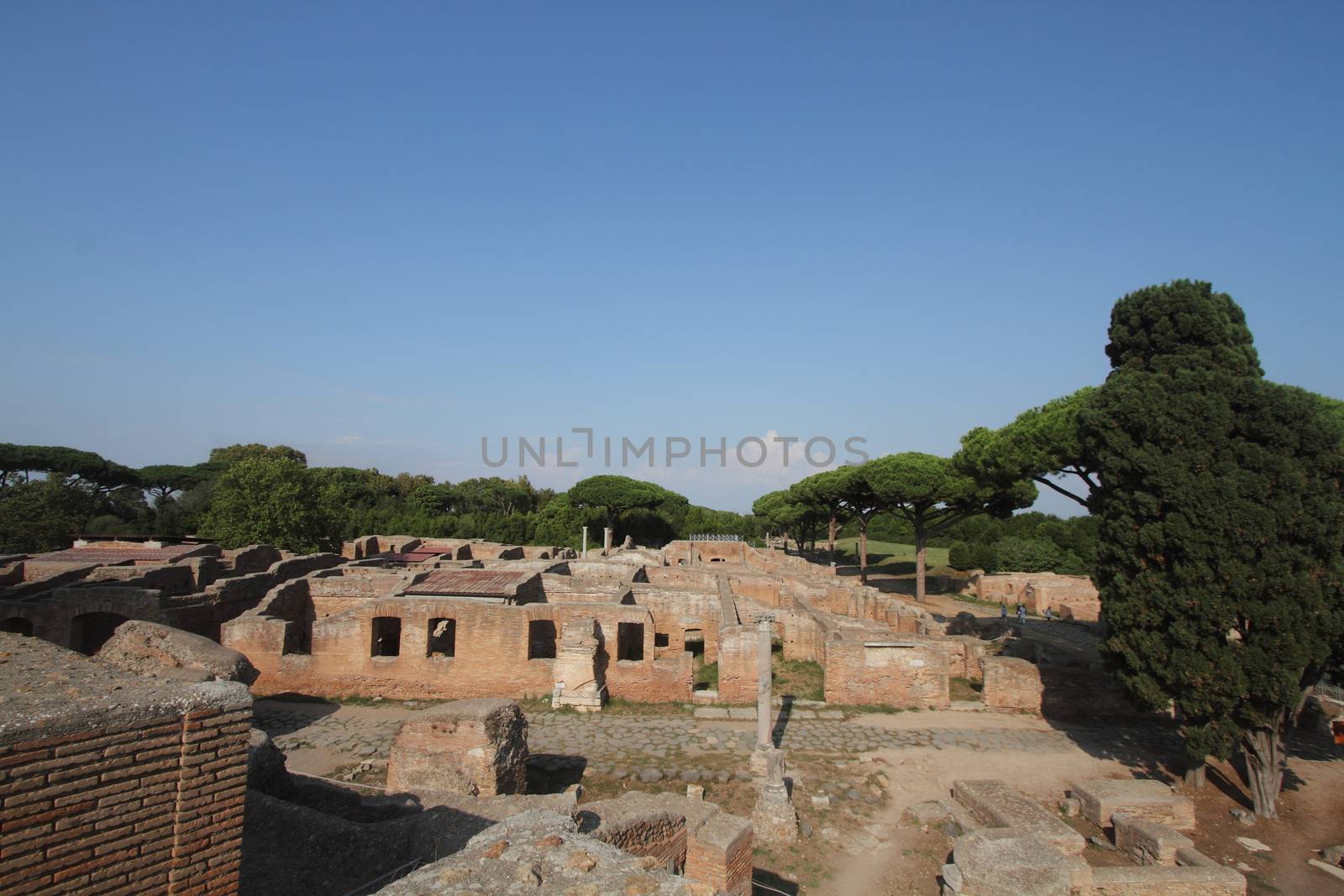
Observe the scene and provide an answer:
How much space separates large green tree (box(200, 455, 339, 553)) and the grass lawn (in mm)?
34145

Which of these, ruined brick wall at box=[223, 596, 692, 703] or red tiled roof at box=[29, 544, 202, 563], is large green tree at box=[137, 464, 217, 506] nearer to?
red tiled roof at box=[29, 544, 202, 563]

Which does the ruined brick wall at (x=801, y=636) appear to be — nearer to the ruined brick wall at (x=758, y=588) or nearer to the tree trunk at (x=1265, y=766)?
the ruined brick wall at (x=758, y=588)

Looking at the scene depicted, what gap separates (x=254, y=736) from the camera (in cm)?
768

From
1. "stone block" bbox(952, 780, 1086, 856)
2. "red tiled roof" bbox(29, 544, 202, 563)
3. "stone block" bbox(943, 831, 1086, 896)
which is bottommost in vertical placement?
"stone block" bbox(952, 780, 1086, 856)

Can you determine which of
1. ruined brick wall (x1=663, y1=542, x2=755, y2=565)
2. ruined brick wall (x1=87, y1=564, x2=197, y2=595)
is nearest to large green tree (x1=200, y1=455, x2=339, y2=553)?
ruined brick wall (x1=87, y1=564, x2=197, y2=595)

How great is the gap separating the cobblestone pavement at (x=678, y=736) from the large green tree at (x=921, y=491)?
15.8 metres

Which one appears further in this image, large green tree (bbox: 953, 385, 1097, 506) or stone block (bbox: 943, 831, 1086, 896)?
large green tree (bbox: 953, 385, 1097, 506)

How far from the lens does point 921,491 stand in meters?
30.4

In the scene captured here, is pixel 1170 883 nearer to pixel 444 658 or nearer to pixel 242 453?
pixel 444 658

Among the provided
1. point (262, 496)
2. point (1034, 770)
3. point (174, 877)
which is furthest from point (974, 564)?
point (174, 877)

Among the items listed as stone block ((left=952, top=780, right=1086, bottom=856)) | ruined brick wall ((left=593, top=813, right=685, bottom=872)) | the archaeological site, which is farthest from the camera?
stone block ((left=952, top=780, right=1086, bottom=856))

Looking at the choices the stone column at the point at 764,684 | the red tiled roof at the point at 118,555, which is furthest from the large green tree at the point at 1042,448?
the red tiled roof at the point at 118,555

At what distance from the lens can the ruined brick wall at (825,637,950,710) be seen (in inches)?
572

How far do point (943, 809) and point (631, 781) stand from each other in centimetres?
462
